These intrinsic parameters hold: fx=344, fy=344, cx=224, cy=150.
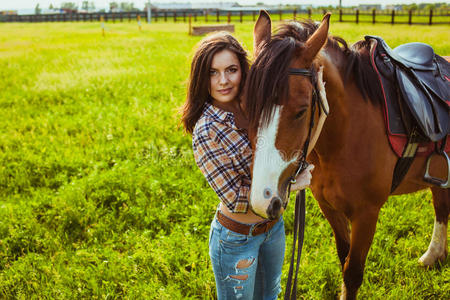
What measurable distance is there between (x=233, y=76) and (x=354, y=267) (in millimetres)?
1578

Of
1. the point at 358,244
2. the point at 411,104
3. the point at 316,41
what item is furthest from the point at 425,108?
the point at 316,41

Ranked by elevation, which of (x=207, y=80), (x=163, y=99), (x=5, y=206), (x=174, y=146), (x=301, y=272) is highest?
(x=207, y=80)

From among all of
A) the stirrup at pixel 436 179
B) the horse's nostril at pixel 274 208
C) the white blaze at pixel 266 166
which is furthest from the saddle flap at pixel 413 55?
the horse's nostril at pixel 274 208

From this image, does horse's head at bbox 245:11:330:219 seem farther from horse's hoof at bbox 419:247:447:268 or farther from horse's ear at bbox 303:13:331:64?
horse's hoof at bbox 419:247:447:268

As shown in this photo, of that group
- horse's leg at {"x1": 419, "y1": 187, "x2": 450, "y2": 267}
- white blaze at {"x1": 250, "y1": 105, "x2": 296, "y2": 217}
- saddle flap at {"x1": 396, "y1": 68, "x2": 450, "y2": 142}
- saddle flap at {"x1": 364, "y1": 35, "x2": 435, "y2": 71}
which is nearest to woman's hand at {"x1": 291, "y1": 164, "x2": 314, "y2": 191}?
white blaze at {"x1": 250, "y1": 105, "x2": 296, "y2": 217}

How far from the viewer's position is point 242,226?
170 cm

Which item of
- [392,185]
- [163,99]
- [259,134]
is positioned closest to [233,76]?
[259,134]

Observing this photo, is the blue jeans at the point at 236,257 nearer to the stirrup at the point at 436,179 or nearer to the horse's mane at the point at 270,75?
the horse's mane at the point at 270,75

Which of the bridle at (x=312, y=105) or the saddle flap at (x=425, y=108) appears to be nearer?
the bridle at (x=312, y=105)

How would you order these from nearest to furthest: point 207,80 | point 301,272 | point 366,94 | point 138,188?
point 207,80 → point 366,94 → point 301,272 → point 138,188

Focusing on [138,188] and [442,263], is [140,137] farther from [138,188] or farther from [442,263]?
[442,263]

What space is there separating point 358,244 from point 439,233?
4.22 feet

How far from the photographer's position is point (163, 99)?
284 inches

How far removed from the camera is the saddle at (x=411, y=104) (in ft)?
6.93
